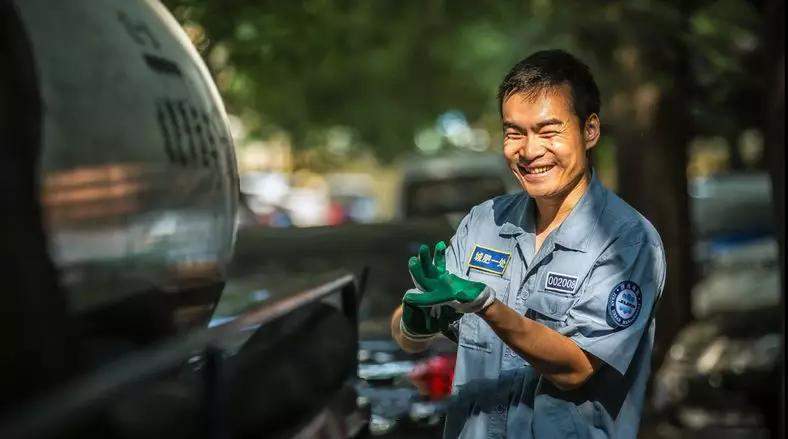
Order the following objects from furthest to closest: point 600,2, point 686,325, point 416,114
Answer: point 416,114 → point 686,325 → point 600,2

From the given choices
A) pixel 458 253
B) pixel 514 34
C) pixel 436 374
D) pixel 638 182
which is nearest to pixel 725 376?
pixel 638 182

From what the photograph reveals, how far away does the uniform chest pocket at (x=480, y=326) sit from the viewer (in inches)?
107

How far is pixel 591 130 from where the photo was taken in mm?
2727

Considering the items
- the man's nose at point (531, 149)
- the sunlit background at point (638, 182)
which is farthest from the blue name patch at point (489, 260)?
the sunlit background at point (638, 182)

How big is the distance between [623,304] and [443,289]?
16.4 inches

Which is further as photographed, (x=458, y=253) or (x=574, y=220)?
(x=458, y=253)

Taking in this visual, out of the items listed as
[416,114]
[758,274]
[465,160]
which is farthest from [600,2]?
[416,114]

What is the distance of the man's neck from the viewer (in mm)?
2744

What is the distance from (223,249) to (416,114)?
931 inches

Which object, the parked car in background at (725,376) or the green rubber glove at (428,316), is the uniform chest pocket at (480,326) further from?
the parked car in background at (725,376)

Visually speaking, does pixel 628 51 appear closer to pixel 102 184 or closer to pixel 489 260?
pixel 489 260

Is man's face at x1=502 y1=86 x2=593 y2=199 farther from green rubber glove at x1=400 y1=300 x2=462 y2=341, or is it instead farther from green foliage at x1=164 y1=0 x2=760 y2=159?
green foliage at x1=164 y1=0 x2=760 y2=159

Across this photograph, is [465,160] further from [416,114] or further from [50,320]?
[50,320]

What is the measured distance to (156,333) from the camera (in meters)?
2.89
